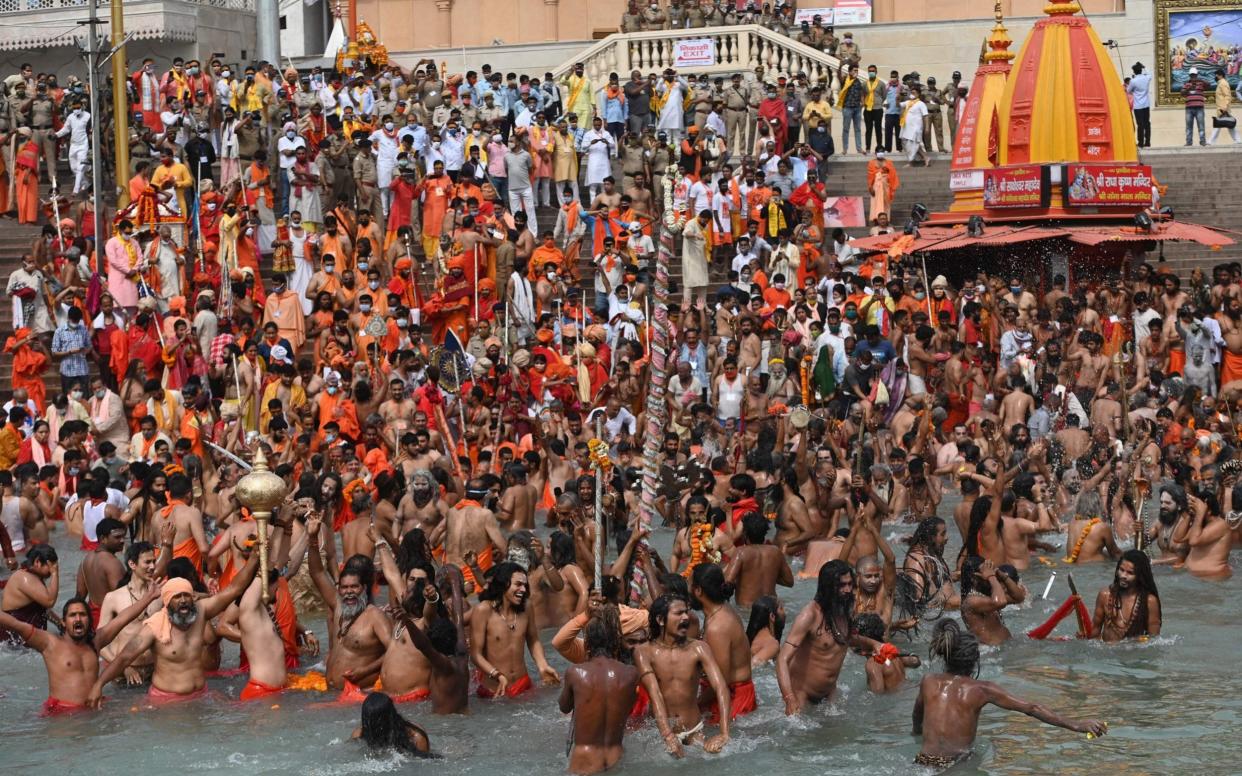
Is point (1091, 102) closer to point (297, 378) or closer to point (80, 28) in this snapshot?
point (297, 378)

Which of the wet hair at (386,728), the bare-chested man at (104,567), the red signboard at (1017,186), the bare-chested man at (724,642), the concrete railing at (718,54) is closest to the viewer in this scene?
the wet hair at (386,728)

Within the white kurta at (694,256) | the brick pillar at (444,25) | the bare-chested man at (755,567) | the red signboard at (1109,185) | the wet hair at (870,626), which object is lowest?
the wet hair at (870,626)

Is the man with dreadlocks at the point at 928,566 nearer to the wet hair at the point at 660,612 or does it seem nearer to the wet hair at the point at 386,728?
the wet hair at the point at 660,612

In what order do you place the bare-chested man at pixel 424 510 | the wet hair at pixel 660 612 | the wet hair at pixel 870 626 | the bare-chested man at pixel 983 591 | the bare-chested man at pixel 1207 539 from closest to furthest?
the wet hair at pixel 660 612, the wet hair at pixel 870 626, the bare-chested man at pixel 983 591, the bare-chested man at pixel 424 510, the bare-chested man at pixel 1207 539

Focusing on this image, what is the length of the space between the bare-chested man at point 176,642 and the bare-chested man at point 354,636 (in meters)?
0.51

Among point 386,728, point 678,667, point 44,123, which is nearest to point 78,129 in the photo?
point 44,123

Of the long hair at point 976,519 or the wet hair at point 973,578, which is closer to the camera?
the wet hair at point 973,578

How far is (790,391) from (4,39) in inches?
759

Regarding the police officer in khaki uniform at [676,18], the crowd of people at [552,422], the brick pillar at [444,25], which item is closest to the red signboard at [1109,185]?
the crowd of people at [552,422]

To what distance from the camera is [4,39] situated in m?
33.5

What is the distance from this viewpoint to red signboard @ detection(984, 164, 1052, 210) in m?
23.2

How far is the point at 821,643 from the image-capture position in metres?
11.0

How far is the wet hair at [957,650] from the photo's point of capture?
9.80m

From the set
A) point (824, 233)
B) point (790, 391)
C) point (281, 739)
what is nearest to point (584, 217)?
point (824, 233)
